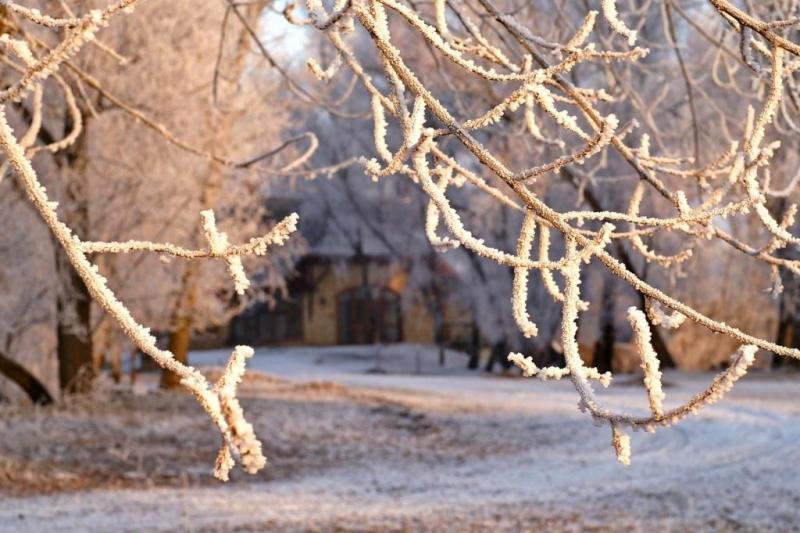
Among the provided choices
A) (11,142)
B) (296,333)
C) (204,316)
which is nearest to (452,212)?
(11,142)

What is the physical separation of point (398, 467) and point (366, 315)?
89.6 ft

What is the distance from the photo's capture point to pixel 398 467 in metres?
11.5

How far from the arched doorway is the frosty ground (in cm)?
1931

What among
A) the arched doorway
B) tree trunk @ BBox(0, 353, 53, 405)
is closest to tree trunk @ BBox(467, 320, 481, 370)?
the arched doorway

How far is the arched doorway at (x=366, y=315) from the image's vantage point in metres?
38.5

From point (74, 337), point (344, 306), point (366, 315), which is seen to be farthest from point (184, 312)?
point (366, 315)

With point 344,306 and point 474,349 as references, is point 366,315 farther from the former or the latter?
point 474,349

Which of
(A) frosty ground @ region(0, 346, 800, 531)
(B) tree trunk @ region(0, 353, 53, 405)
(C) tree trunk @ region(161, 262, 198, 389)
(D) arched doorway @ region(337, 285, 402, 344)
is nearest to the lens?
(A) frosty ground @ region(0, 346, 800, 531)

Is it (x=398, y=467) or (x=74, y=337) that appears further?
(x=74, y=337)

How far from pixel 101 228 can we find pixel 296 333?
22420 mm

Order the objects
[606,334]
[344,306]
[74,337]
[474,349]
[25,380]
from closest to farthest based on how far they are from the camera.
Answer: [25,380] → [74,337] → [606,334] → [474,349] → [344,306]

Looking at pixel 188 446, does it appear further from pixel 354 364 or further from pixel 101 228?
pixel 354 364

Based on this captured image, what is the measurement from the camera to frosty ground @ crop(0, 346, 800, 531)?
838cm

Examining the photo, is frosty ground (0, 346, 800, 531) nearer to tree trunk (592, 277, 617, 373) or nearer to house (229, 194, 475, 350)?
tree trunk (592, 277, 617, 373)
